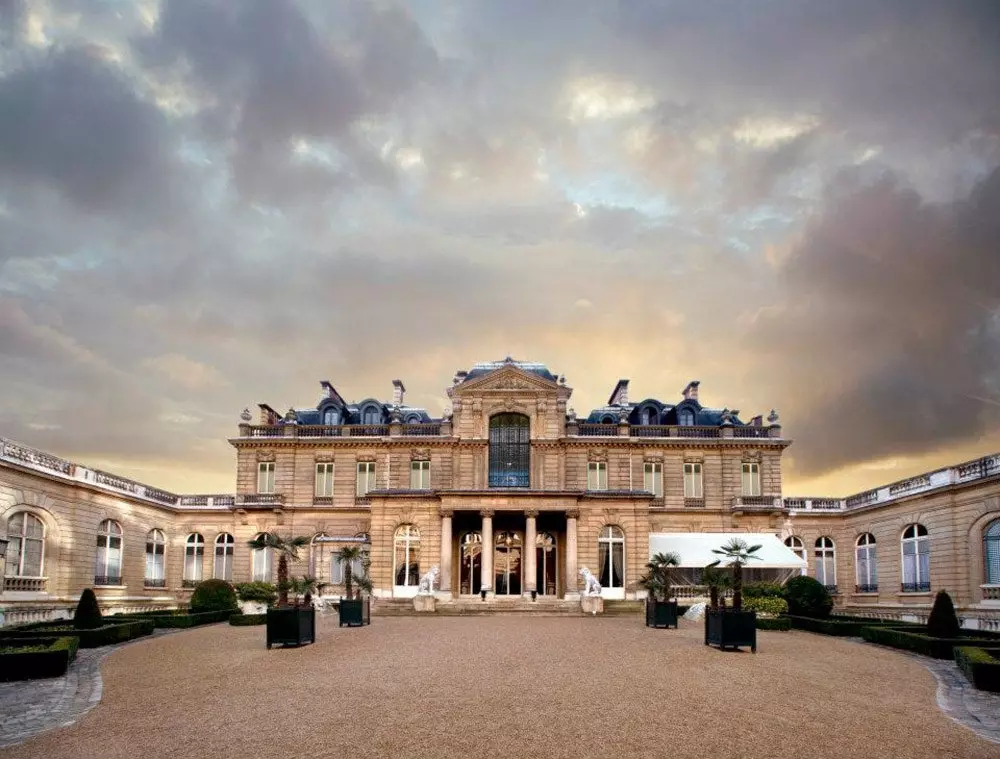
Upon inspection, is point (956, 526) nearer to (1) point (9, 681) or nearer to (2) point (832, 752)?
(2) point (832, 752)

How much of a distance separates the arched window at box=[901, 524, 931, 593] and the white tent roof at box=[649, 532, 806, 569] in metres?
4.36

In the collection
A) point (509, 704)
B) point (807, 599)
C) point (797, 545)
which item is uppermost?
point (797, 545)

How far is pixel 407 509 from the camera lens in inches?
Result: 1736

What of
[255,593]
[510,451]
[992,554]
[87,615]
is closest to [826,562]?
[992,554]

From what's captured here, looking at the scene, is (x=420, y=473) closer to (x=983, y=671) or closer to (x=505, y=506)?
(x=505, y=506)

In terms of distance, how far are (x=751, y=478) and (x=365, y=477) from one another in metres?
20.9

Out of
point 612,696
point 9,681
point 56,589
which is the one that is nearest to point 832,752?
point 612,696

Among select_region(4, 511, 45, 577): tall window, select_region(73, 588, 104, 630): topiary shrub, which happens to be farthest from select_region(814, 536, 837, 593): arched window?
select_region(4, 511, 45, 577): tall window

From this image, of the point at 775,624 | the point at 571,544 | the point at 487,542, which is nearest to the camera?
the point at 775,624

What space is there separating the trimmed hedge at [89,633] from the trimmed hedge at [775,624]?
20266mm

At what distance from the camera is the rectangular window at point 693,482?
47.1m

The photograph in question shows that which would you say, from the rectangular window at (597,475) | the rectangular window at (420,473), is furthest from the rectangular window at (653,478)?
the rectangular window at (420,473)

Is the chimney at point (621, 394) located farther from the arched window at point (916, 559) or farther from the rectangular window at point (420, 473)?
the arched window at point (916, 559)

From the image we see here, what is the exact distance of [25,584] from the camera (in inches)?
1251
